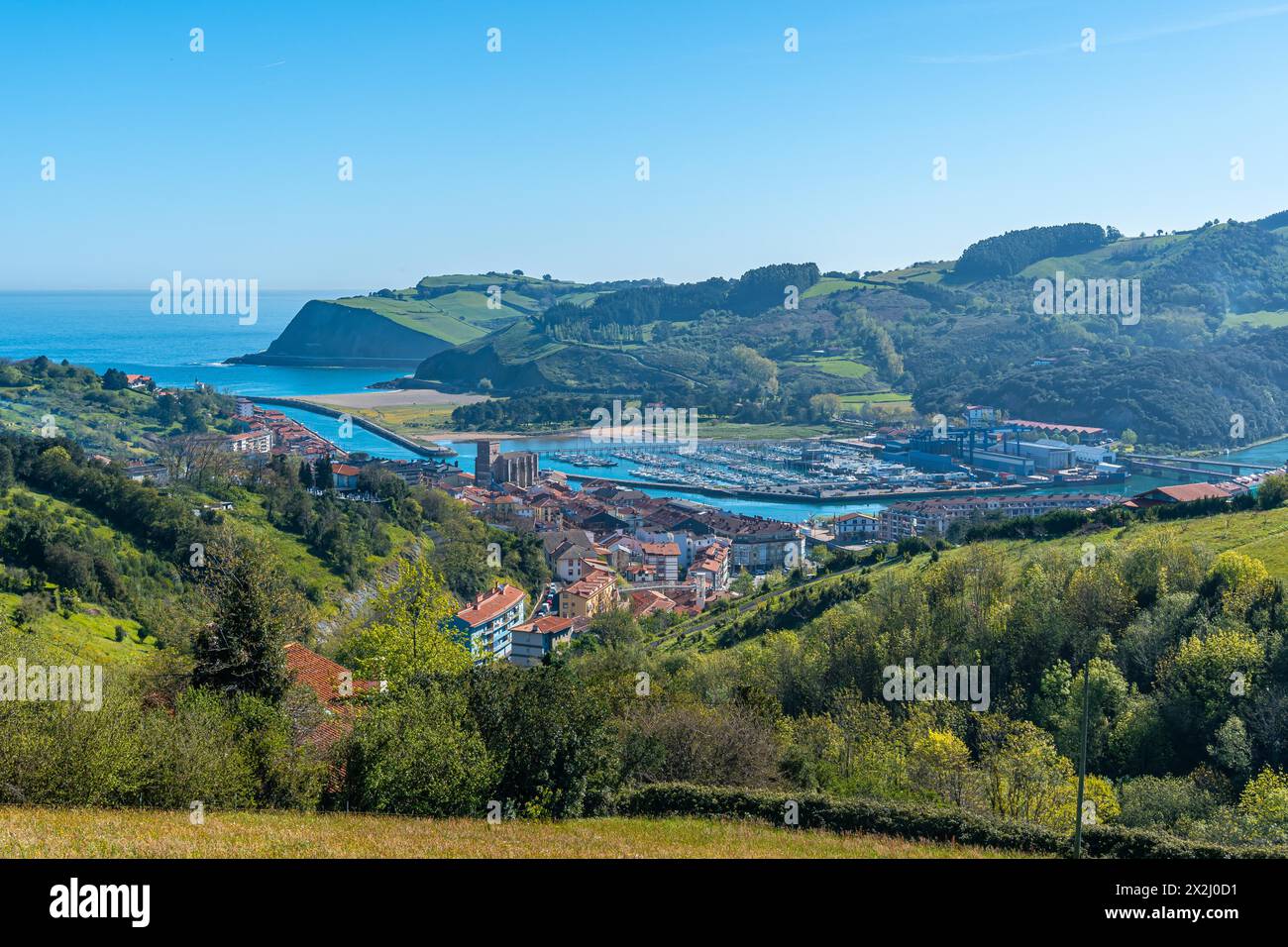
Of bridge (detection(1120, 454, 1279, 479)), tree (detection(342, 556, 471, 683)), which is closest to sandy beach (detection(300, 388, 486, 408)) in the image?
bridge (detection(1120, 454, 1279, 479))

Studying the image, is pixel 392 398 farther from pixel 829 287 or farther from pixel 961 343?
pixel 829 287

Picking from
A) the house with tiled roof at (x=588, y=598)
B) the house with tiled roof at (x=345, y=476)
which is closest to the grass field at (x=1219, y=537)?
the house with tiled roof at (x=588, y=598)

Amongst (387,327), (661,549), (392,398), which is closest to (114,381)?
(392,398)

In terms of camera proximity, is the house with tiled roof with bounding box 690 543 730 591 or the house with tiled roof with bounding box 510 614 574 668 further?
the house with tiled roof with bounding box 690 543 730 591

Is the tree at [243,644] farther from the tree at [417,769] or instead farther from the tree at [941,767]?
the tree at [941,767]

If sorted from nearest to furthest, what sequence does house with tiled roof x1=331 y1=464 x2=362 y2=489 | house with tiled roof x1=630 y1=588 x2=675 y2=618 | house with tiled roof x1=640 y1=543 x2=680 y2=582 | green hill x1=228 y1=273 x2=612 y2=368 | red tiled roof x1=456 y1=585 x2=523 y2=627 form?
red tiled roof x1=456 y1=585 x2=523 y2=627 → house with tiled roof x1=630 y1=588 x2=675 y2=618 → house with tiled roof x1=331 y1=464 x2=362 y2=489 → house with tiled roof x1=640 y1=543 x2=680 y2=582 → green hill x1=228 y1=273 x2=612 y2=368

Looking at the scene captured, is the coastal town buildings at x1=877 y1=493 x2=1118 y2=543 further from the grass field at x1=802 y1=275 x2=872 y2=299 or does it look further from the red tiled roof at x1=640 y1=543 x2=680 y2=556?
the grass field at x1=802 y1=275 x2=872 y2=299
